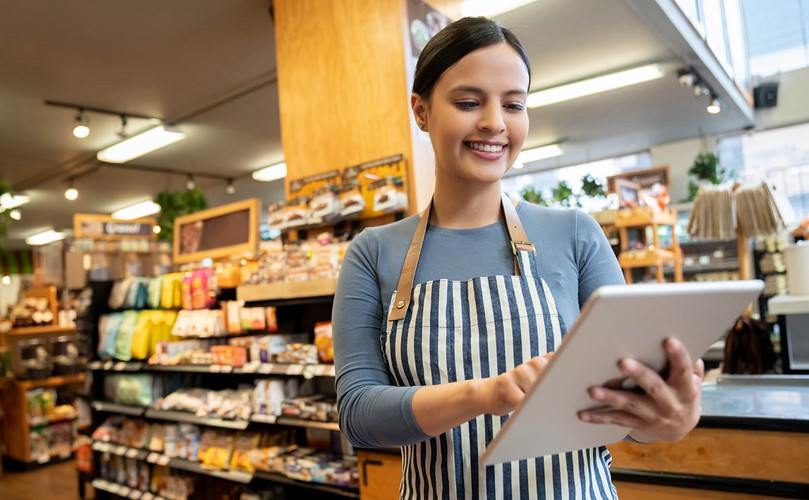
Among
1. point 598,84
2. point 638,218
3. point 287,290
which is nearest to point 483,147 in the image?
point 287,290

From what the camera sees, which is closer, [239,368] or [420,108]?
[420,108]

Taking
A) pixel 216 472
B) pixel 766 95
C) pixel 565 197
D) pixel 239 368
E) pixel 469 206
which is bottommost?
pixel 216 472

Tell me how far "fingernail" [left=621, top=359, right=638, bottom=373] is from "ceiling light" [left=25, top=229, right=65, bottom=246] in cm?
1867

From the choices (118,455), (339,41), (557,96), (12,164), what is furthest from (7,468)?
(557,96)

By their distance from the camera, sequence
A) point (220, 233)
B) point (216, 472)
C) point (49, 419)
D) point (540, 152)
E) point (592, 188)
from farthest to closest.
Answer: point (540, 152) < point (49, 419) < point (592, 188) < point (220, 233) < point (216, 472)

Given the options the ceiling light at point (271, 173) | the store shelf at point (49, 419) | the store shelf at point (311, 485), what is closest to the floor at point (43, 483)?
the store shelf at point (49, 419)

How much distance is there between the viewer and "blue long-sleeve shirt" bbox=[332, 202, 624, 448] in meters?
1.15

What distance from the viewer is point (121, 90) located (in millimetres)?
6723

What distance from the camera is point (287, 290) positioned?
3143mm

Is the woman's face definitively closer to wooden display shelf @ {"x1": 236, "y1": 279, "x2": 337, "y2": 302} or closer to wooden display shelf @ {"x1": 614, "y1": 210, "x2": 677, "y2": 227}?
wooden display shelf @ {"x1": 236, "y1": 279, "x2": 337, "y2": 302}

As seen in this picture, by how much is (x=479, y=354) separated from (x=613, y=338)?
1.48 ft

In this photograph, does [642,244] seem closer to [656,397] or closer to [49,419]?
[656,397]

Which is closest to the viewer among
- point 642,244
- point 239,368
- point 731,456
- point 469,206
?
point 469,206

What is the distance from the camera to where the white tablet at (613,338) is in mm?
663
